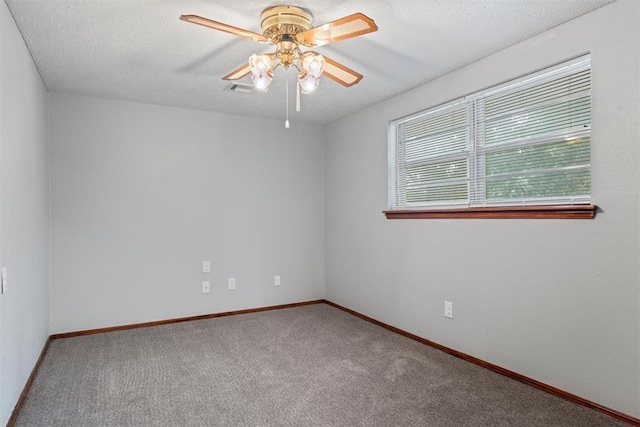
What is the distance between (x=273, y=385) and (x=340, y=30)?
7.10 ft

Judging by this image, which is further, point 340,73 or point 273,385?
point 273,385

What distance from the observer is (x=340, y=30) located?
195 cm

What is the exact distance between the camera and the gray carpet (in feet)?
Answer: 7.07

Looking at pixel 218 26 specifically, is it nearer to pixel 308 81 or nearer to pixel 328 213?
pixel 308 81

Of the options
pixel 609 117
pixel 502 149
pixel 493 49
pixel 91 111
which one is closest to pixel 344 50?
pixel 493 49

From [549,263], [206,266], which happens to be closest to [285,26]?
[549,263]

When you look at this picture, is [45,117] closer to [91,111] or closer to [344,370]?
[91,111]

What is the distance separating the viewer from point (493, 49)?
2699 mm

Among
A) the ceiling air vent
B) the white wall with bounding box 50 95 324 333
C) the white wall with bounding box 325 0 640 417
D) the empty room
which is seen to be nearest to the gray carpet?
the empty room

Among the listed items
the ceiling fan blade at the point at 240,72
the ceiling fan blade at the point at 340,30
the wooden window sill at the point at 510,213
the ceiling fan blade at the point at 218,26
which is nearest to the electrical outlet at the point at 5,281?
the ceiling fan blade at the point at 218,26

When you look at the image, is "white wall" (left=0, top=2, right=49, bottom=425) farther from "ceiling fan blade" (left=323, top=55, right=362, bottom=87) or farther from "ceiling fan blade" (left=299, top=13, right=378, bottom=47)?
"ceiling fan blade" (left=323, top=55, right=362, bottom=87)

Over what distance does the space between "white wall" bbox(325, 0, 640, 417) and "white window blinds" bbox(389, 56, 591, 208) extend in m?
0.11

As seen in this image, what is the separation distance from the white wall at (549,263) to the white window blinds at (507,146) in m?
0.11

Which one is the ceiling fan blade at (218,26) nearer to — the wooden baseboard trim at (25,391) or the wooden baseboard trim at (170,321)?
the wooden baseboard trim at (25,391)
